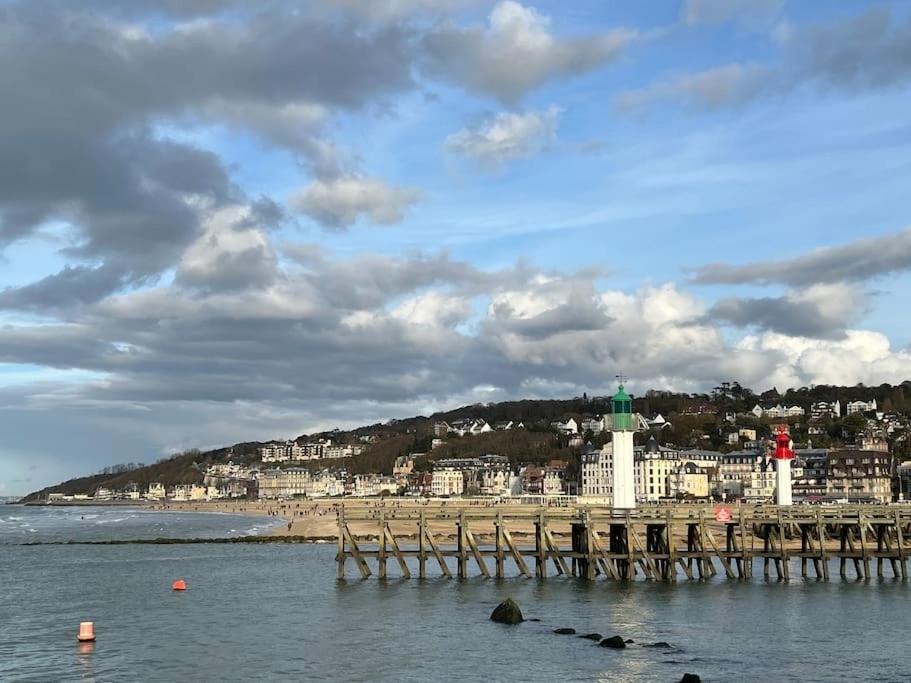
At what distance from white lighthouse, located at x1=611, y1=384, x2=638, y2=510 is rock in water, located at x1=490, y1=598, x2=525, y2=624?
17.7 metres

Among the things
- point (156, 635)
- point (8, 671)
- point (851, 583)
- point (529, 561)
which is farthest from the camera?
point (529, 561)

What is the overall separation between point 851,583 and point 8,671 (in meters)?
38.8

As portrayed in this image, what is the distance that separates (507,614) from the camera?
37.7 metres

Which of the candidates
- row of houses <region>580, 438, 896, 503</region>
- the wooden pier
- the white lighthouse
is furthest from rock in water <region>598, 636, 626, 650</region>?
row of houses <region>580, 438, 896, 503</region>

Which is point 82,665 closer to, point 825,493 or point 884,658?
point 884,658

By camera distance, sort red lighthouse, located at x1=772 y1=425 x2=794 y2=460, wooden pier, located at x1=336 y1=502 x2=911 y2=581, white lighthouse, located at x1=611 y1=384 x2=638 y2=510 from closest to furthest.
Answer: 1. wooden pier, located at x1=336 y1=502 x2=911 y2=581
2. white lighthouse, located at x1=611 y1=384 x2=638 y2=510
3. red lighthouse, located at x1=772 y1=425 x2=794 y2=460

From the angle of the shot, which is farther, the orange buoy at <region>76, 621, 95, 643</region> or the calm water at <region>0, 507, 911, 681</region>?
the orange buoy at <region>76, 621, 95, 643</region>

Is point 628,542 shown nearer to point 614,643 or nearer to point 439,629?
point 439,629

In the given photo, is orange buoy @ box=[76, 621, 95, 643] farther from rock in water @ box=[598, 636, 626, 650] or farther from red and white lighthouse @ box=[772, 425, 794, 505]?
red and white lighthouse @ box=[772, 425, 794, 505]

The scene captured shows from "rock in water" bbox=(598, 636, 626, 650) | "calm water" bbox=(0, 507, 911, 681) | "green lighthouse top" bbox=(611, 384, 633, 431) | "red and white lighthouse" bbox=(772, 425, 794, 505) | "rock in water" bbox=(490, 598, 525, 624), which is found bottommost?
"calm water" bbox=(0, 507, 911, 681)

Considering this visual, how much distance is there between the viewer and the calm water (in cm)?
3006

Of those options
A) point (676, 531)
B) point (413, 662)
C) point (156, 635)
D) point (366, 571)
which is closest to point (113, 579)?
point (366, 571)

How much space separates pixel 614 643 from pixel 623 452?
81.6 feet

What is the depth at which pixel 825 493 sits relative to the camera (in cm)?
14312
